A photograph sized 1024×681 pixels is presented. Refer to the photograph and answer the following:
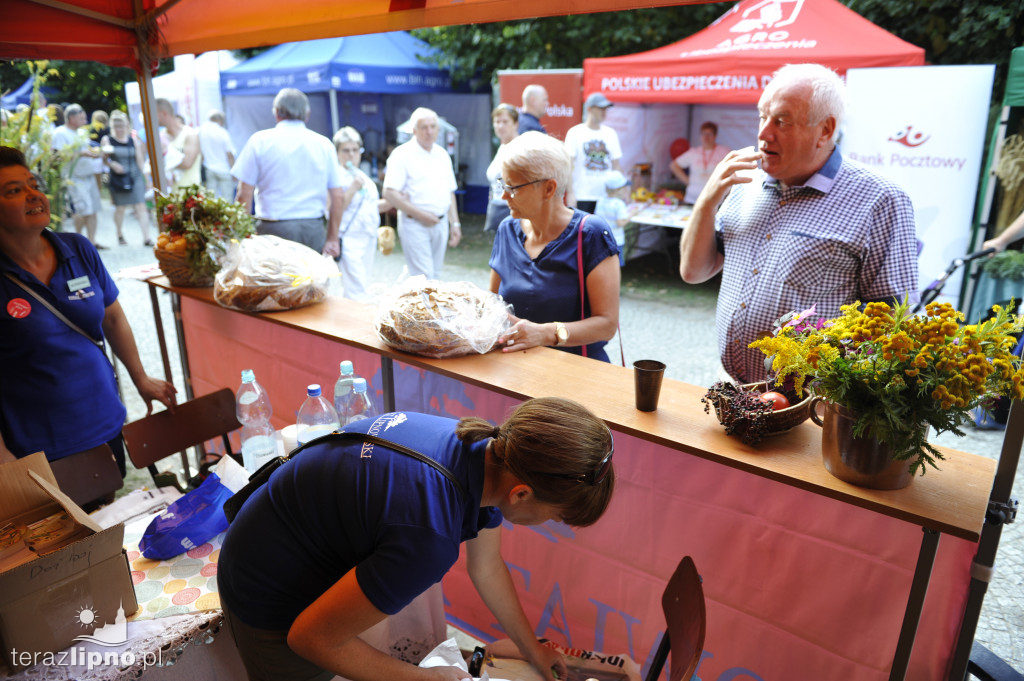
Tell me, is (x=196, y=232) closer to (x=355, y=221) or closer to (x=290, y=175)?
(x=290, y=175)

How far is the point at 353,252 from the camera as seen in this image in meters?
6.25

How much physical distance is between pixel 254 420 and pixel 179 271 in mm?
838

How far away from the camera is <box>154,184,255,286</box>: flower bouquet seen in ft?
10.5

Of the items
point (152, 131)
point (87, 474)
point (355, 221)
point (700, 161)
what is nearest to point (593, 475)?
point (87, 474)

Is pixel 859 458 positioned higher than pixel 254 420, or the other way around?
pixel 859 458

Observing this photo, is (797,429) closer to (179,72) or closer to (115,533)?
(115,533)

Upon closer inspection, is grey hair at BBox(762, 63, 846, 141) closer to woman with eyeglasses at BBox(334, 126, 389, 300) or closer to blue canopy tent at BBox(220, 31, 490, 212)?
woman with eyeglasses at BBox(334, 126, 389, 300)

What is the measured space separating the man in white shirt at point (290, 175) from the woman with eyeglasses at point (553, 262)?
11.2 feet

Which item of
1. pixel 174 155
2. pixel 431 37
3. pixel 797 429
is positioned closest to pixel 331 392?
pixel 797 429

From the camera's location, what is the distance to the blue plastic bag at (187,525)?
2061 mm

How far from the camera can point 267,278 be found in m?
2.88

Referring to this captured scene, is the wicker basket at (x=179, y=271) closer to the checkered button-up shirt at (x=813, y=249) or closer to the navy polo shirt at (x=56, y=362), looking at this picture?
the navy polo shirt at (x=56, y=362)

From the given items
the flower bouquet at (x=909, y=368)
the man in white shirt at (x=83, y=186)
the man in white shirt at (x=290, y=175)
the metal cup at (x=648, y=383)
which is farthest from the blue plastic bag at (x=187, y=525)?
the man in white shirt at (x=83, y=186)

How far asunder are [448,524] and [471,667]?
29.7 inches
